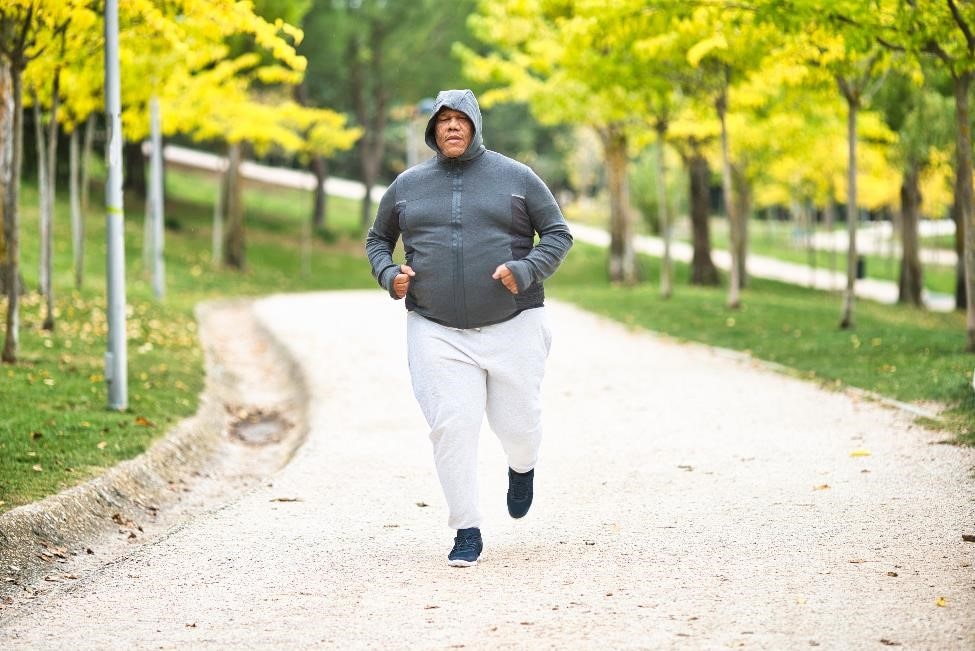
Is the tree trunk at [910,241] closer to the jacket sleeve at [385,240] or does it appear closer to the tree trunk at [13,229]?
the tree trunk at [13,229]

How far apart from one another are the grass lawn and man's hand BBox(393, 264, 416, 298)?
2470mm

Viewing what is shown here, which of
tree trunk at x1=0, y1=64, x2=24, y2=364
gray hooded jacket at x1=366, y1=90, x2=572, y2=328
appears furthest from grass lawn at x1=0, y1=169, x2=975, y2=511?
gray hooded jacket at x1=366, y1=90, x2=572, y2=328

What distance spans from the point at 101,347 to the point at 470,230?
30.8ft

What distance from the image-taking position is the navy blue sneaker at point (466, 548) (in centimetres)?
620

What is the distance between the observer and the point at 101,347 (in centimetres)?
1466

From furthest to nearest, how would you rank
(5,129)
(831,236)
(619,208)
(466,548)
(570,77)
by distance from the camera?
(831,236), (619,208), (570,77), (5,129), (466,548)

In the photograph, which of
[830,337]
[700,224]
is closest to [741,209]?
[700,224]

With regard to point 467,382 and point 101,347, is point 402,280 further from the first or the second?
point 101,347

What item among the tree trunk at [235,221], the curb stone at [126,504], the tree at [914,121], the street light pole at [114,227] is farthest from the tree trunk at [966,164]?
the tree trunk at [235,221]

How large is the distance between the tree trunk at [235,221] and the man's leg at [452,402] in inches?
1080

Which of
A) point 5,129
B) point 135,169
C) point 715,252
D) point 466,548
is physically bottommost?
point 715,252

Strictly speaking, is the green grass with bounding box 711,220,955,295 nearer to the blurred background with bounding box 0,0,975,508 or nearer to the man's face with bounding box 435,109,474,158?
the blurred background with bounding box 0,0,975,508

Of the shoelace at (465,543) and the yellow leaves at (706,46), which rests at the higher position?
the yellow leaves at (706,46)

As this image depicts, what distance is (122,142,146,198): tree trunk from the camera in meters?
40.4
